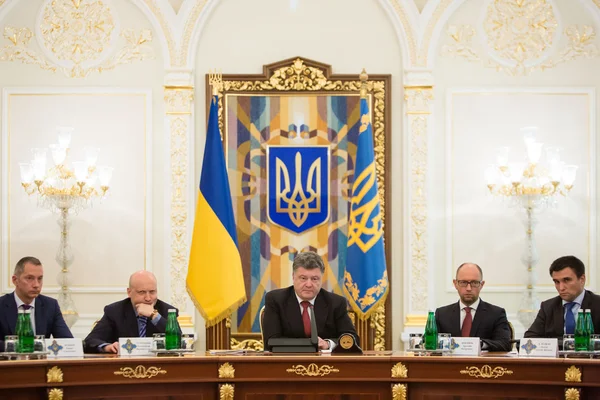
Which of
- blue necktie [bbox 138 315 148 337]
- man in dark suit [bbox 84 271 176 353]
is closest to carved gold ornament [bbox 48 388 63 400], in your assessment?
man in dark suit [bbox 84 271 176 353]

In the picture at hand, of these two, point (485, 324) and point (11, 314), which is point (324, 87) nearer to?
point (485, 324)

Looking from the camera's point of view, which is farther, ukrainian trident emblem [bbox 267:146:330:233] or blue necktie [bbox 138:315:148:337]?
ukrainian trident emblem [bbox 267:146:330:233]

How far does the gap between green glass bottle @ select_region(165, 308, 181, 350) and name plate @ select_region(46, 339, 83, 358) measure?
50 cm

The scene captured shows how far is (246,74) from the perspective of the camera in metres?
8.42

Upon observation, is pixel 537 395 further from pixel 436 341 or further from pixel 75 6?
pixel 75 6

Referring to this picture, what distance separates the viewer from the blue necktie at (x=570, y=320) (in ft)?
19.7

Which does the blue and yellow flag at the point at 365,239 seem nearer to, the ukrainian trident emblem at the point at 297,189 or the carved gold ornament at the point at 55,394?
the ukrainian trident emblem at the point at 297,189

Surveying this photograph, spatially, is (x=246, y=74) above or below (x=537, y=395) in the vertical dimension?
above

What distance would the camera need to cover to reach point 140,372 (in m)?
5.16

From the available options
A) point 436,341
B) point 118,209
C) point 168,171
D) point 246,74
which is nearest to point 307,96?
point 246,74

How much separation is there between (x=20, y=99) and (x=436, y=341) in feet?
15.6

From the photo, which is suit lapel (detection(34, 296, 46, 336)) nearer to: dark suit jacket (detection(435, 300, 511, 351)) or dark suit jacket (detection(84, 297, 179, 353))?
dark suit jacket (detection(84, 297, 179, 353))

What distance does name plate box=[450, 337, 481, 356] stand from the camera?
17.6 feet

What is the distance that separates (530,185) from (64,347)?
4493 mm
